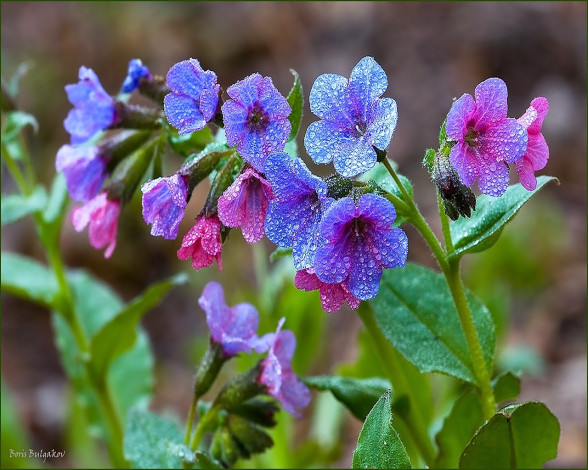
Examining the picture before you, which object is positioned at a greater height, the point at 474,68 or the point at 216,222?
the point at 216,222

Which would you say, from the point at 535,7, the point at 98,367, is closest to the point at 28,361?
the point at 98,367

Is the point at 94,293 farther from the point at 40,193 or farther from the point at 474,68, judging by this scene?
the point at 474,68

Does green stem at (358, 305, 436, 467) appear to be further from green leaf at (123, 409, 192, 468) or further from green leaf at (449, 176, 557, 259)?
green leaf at (123, 409, 192, 468)

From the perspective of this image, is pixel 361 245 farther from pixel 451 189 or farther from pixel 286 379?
pixel 286 379

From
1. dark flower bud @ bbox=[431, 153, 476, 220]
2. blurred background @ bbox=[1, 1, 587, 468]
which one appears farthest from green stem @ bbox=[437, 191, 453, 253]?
blurred background @ bbox=[1, 1, 587, 468]

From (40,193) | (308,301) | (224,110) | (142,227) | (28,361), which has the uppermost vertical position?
(224,110)

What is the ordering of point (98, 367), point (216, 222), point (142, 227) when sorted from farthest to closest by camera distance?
1. point (142, 227)
2. point (98, 367)
3. point (216, 222)

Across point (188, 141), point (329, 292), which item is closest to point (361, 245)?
point (329, 292)
